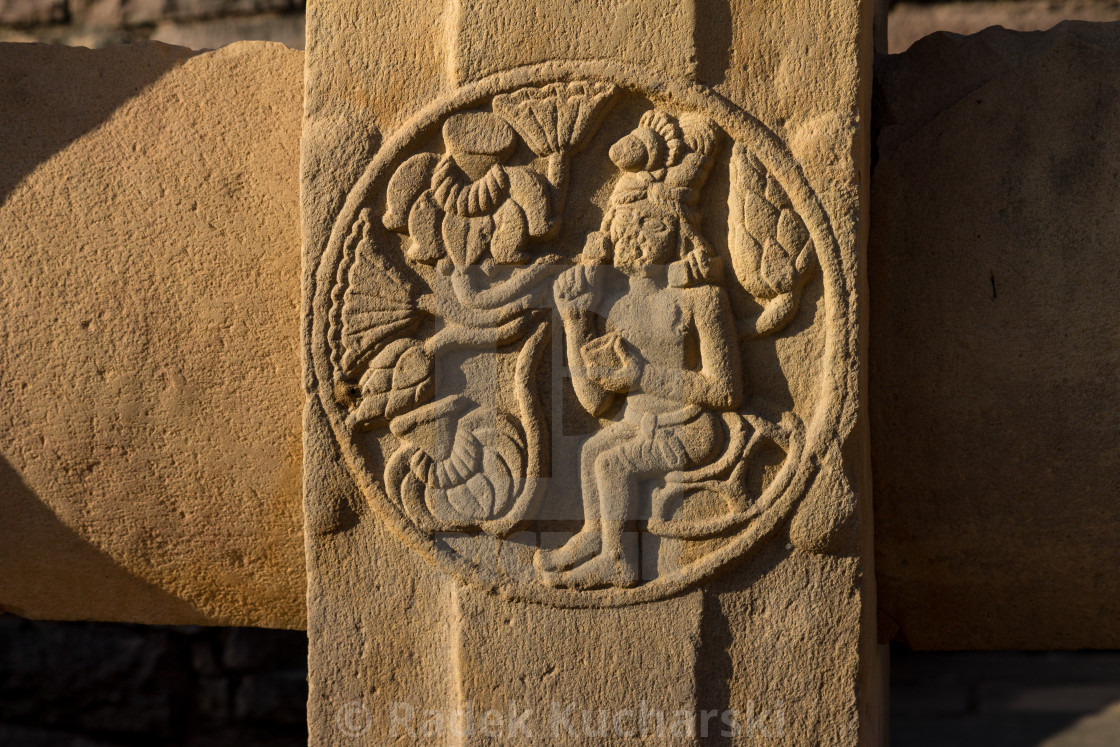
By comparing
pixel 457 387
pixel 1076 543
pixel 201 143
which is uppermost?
pixel 201 143

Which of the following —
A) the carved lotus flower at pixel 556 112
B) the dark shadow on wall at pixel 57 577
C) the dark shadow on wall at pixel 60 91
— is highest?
the dark shadow on wall at pixel 60 91

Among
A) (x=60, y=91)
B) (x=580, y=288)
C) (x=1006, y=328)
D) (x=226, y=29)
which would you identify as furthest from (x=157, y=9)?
→ (x=1006, y=328)

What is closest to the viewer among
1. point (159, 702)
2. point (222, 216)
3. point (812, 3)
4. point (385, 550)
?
point (812, 3)

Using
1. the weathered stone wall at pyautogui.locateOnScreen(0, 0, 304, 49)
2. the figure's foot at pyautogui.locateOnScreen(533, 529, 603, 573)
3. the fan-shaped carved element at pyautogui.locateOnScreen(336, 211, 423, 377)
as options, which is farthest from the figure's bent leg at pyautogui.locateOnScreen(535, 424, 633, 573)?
the weathered stone wall at pyautogui.locateOnScreen(0, 0, 304, 49)

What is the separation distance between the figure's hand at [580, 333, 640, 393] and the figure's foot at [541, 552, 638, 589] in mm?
247

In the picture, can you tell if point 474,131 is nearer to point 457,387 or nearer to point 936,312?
point 457,387

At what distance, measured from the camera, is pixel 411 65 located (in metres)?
1.70

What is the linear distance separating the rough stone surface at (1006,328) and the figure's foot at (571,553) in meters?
0.51

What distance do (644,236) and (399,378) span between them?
42 centimetres

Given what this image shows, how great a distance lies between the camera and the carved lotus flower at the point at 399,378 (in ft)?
5.56

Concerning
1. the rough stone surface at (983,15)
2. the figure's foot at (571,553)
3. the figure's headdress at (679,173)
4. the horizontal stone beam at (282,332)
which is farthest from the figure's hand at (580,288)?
the rough stone surface at (983,15)

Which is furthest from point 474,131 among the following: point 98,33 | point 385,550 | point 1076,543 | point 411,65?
point 98,33

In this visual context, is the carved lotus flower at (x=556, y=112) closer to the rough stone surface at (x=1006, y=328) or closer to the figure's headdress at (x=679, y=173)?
the figure's headdress at (x=679, y=173)

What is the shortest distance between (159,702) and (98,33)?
202 centimetres
